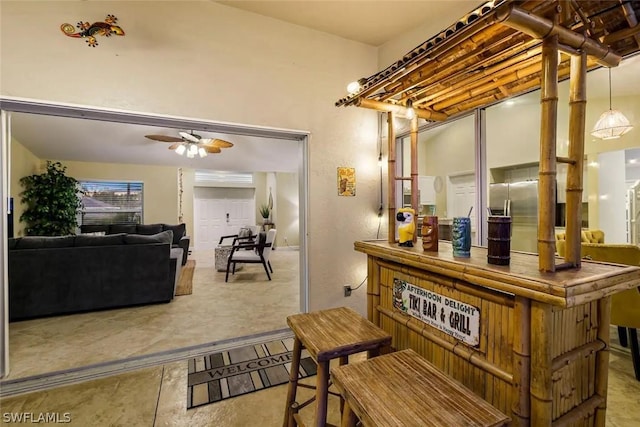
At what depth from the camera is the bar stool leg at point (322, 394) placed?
111 cm

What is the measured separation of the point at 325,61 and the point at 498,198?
99.9 inches

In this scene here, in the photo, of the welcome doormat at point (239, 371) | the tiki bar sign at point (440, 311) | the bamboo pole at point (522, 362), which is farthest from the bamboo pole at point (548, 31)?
the welcome doormat at point (239, 371)

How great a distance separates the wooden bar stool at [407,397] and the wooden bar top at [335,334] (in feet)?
0.50

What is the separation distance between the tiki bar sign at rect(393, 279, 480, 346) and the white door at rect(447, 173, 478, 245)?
126cm

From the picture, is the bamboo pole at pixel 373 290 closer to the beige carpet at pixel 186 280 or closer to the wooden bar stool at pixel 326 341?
the wooden bar stool at pixel 326 341

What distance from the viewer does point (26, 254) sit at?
298cm

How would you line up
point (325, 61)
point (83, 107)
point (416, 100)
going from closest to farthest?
point (416, 100)
point (83, 107)
point (325, 61)

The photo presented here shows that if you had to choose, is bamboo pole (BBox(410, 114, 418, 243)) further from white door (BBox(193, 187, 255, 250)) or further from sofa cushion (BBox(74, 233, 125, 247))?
white door (BBox(193, 187, 255, 250))

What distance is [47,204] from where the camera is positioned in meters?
5.03

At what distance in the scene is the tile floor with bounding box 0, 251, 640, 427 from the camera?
1619mm

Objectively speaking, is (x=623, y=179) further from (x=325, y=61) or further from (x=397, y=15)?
(x=325, y=61)

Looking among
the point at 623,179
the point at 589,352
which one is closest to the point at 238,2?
the point at 589,352

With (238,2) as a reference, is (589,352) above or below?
below

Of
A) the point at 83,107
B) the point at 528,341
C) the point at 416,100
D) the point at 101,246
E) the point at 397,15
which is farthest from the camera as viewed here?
the point at 101,246
